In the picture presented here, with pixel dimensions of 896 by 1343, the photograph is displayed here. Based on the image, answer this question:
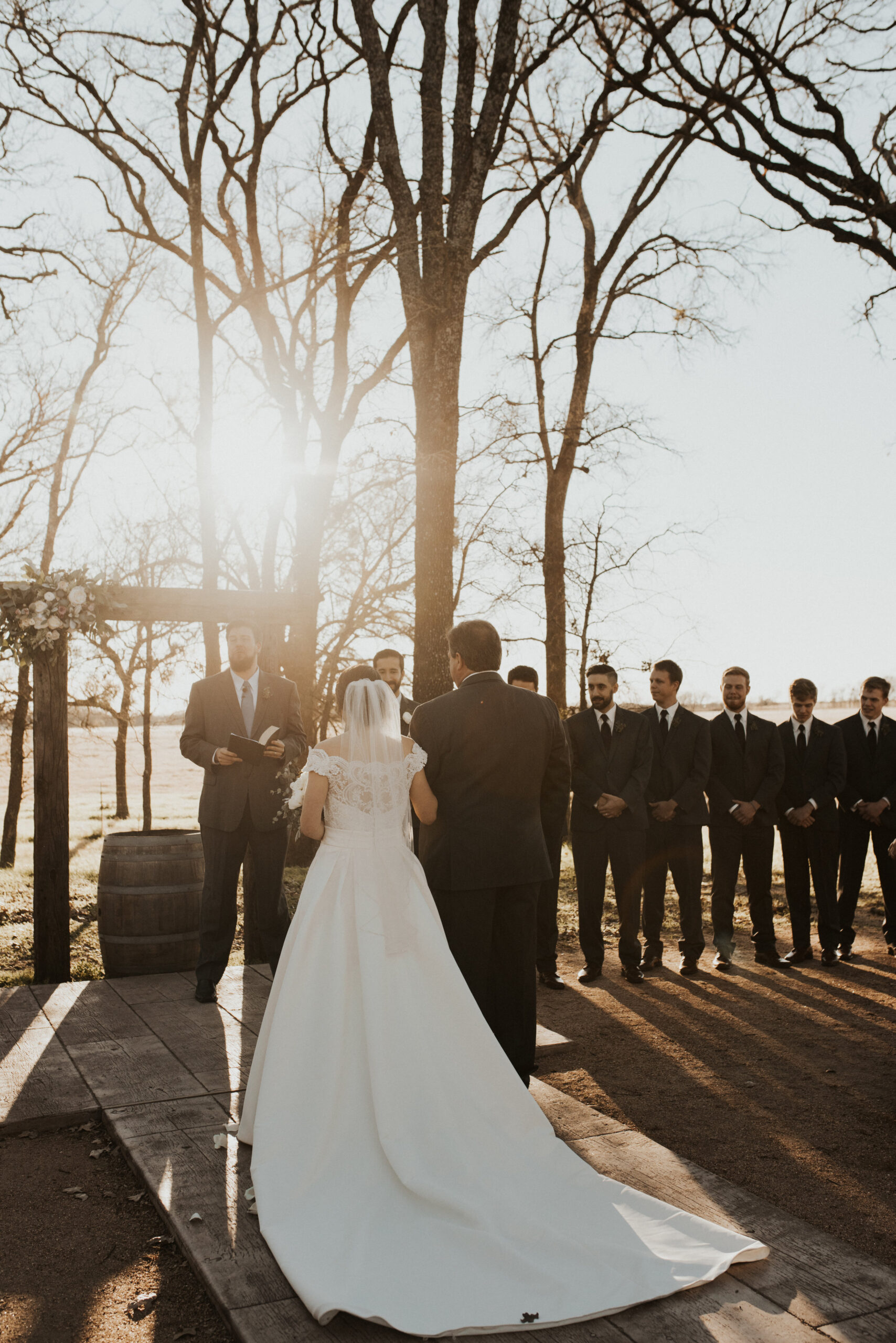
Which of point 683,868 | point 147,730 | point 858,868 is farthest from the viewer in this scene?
point 147,730

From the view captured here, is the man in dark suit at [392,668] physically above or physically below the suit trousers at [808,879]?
above

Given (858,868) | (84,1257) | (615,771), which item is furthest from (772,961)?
(84,1257)

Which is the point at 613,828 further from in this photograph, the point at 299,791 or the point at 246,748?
the point at 299,791

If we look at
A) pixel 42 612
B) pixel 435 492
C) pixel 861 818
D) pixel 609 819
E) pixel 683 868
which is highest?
pixel 435 492

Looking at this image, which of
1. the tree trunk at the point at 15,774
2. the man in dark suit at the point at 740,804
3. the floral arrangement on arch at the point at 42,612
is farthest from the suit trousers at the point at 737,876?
the tree trunk at the point at 15,774

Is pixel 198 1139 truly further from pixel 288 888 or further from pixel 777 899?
pixel 777 899

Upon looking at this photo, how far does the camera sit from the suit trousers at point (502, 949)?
4.65m

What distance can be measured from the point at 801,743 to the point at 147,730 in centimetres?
1656

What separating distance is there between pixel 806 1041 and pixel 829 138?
24.5ft

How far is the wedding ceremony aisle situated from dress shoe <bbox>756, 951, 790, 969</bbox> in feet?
9.45

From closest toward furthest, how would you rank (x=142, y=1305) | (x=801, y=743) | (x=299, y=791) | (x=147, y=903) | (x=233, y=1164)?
(x=142, y=1305), (x=233, y=1164), (x=299, y=791), (x=147, y=903), (x=801, y=743)

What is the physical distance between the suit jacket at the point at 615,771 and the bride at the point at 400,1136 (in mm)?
3317

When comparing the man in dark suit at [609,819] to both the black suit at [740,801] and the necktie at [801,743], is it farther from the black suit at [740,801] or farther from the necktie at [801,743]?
the necktie at [801,743]

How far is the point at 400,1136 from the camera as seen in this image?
357 cm
